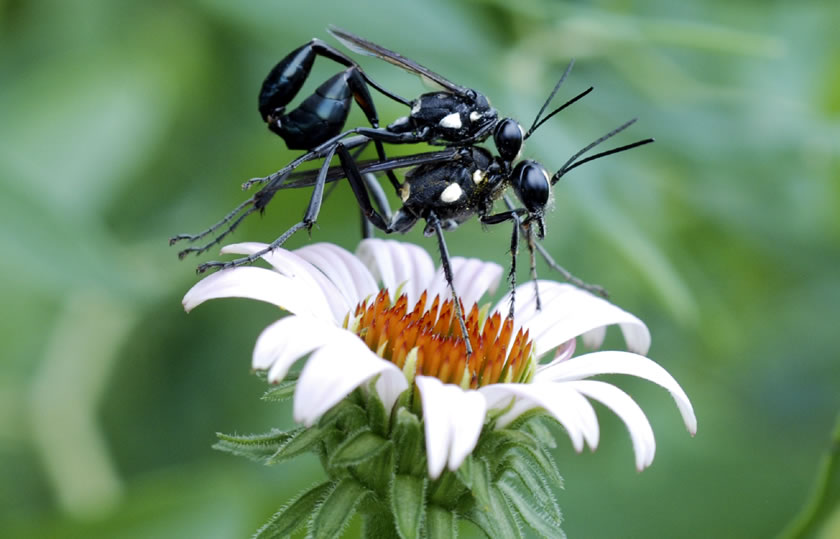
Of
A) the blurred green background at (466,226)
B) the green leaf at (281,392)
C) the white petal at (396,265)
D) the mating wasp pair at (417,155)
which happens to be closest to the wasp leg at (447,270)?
the mating wasp pair at (417,155)

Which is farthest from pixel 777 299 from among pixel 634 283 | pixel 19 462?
pixel 19 462

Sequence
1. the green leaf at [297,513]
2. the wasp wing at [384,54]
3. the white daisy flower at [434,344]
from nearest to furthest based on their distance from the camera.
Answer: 1. the white daisy flower at [434,344]
2. the green leaf at [297,513]
3. the wasp wing at [384,54]

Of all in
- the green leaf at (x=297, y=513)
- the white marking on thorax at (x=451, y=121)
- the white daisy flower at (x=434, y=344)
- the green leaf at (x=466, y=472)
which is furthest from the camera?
the white marking on thorax at (x=451, y=121)

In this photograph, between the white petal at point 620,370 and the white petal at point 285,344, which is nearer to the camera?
the white petal at point 285,344

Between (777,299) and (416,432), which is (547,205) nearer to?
(416,432)

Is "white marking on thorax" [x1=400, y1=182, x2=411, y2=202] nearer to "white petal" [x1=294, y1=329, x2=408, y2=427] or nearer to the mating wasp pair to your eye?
the mating wasp pair

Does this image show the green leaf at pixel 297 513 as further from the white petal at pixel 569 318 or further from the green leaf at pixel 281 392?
the white petal at pixel 569 318

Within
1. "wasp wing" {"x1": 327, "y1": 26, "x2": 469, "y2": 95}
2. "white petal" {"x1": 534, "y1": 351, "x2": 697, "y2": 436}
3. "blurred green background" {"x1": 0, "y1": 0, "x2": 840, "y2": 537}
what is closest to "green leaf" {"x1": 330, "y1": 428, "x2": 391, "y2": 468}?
"white petal" {"x1": 534, "y1": 351, "x2": 697, "y2": 436}
